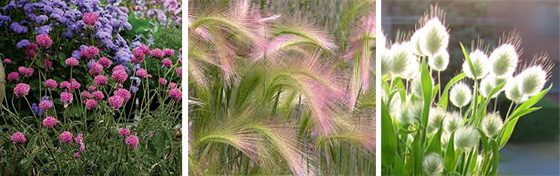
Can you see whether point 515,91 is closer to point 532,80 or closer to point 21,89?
point 532,80

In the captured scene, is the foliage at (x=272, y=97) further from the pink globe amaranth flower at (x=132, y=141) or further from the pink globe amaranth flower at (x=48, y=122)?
the pink globe amaranth flower at (x=48, y=122)

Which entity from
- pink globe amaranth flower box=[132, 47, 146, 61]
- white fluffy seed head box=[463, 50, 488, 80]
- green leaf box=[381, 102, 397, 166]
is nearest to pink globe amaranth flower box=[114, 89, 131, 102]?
pink globe amaranth flower box=[132, 47, 146, 61]

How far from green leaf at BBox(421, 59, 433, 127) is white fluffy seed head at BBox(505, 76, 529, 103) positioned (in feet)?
1.40

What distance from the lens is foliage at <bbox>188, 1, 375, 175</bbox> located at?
1997 millimetres

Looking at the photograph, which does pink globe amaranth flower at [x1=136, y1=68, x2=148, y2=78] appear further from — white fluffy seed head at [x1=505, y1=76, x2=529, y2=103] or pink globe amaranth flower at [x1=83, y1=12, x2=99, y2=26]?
white fluffy seed head at [x1=505, y1=76, x2=529, y2=103]

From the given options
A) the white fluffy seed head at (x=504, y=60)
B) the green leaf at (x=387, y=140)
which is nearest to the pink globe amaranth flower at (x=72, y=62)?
the green leaf at (x=387, y=140)

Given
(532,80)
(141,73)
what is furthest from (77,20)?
(532,80)

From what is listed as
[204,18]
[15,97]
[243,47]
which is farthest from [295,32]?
[15,97]

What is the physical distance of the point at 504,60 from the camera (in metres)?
2.93

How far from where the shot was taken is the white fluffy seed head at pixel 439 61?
3.00 m

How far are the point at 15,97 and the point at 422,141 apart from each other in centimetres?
186

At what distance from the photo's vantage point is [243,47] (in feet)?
6.67

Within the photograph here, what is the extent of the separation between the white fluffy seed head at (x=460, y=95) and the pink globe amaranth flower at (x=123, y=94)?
69.7 inches

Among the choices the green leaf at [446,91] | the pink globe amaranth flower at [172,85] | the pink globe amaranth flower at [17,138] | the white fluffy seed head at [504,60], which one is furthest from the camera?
the green leaf at [446,91]
